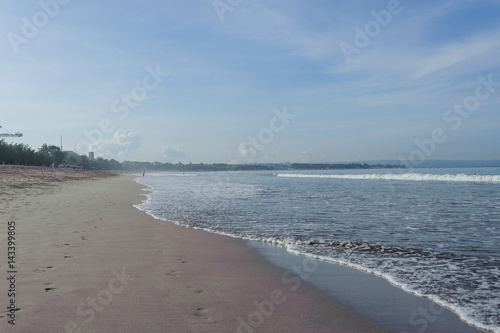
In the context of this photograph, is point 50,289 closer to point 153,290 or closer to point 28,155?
point 153,290

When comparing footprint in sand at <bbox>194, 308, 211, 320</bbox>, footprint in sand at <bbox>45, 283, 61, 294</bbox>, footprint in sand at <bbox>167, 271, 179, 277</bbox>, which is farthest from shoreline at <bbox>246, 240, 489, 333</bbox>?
footprint in sand at <bbox>45, 283, 61, 294</bbox>

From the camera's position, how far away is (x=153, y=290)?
502 centimetres

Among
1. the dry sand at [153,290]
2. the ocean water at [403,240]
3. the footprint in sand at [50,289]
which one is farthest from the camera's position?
the ocean water at [403,240]

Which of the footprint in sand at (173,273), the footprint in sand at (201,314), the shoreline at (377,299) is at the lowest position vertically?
the shoreline at (377,299)

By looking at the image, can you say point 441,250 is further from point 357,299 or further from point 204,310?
Answer: point 204,310

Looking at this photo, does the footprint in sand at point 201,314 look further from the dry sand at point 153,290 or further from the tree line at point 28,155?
the tree line at point 28,155

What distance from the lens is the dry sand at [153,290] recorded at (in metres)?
3.98

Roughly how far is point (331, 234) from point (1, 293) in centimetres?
760

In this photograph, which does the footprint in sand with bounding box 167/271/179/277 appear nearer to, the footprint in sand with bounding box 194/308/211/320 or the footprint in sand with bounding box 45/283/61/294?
the footprint in sand with bounding box 194/308/211/320

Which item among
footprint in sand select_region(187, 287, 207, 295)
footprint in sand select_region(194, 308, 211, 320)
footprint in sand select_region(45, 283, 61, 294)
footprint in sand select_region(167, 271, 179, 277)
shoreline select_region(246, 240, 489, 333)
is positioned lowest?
shoreline select_region(246, 240, 489, 333)

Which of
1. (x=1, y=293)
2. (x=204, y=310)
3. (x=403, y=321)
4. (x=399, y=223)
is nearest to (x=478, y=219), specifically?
(x=399, y=223)

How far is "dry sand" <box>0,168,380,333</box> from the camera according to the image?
3979 millimetres

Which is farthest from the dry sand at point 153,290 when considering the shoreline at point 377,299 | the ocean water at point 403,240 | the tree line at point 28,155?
the tree line at point 28,155

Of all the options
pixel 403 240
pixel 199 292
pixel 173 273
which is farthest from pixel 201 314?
pixel 403 240
